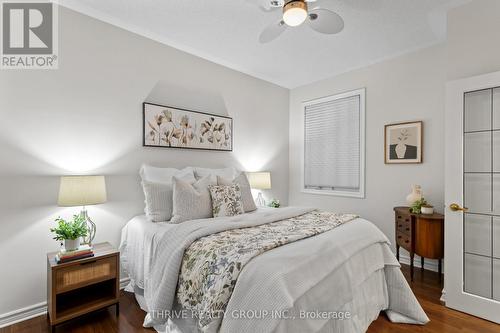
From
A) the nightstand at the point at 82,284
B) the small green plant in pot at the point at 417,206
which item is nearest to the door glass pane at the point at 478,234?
the small green plant in pot at the point at 417,206

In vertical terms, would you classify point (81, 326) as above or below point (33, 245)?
below

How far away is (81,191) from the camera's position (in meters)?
2.08

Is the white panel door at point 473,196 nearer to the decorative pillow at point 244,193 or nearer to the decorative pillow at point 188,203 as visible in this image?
the decorative pillow at point 244,193

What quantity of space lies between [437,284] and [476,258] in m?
0.71

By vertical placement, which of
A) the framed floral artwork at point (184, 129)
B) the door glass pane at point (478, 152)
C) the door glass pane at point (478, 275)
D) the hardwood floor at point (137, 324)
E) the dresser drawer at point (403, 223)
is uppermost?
the framed floral artwork at point (184, 129)

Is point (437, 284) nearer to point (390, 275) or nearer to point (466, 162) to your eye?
point (390, 275)

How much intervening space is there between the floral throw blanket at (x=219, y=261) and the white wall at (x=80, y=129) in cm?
138

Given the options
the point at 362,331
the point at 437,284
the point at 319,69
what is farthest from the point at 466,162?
the point at 319,69

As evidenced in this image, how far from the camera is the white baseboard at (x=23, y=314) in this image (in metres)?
2.02

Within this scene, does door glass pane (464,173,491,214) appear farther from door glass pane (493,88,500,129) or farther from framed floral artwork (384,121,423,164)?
framed floral artwork (384,121,423,164)

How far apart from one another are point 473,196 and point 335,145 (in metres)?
2.04

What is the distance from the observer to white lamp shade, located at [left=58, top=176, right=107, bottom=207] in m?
2.03

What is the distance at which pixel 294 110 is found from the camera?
4668 millimetres

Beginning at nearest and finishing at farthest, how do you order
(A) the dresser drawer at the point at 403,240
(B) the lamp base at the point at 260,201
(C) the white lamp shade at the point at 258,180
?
(A) the dresser drawer at the point at 403,240, (C) the white lamp shade at the point at 258,180, (B) the lamp base at the point at 260,201
